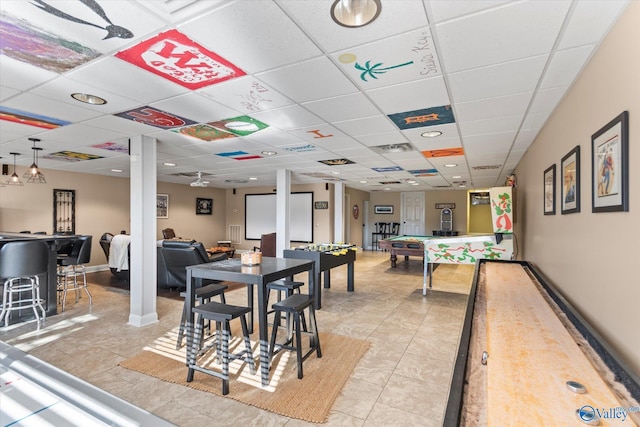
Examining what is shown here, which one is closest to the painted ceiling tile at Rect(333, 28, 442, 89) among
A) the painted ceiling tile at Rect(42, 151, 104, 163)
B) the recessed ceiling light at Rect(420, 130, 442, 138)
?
the recessed ceiling light at Rect(420, 130, 442, 138)

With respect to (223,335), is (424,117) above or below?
above

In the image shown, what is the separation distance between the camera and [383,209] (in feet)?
43.0

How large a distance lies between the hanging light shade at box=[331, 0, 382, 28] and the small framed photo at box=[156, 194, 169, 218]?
9.13m

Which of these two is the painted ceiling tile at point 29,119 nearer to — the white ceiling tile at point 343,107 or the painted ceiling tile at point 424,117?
the white ceiling tile at point 343,107

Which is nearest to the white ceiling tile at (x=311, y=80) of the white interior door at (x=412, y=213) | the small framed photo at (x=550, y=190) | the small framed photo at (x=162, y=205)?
the small framed photo at (x=550, y=190)

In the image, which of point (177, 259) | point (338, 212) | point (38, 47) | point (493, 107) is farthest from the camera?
point (338, 212)

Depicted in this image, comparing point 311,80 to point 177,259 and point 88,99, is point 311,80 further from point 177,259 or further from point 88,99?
point 177,259

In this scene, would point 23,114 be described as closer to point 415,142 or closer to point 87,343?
point 87,343

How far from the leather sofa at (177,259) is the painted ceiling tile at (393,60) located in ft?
12.6

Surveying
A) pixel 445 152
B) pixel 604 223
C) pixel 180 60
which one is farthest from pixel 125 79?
pixel 445 152

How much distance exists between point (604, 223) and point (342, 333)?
8.72 feet

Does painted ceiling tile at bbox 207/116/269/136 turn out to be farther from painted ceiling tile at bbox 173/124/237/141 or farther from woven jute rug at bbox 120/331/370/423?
woven jute rug at bbox 120/331/370/423

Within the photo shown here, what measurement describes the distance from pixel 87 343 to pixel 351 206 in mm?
9019

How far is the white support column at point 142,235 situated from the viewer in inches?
155
